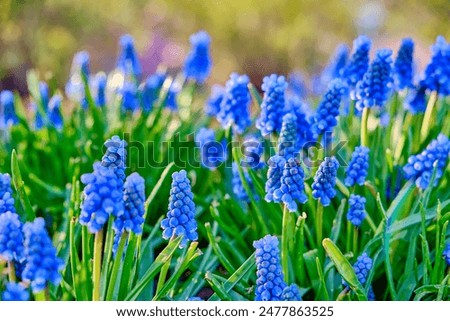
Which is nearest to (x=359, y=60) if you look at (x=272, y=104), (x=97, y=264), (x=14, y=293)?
(x=272, y=104)

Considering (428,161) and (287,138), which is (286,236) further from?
(428,161)

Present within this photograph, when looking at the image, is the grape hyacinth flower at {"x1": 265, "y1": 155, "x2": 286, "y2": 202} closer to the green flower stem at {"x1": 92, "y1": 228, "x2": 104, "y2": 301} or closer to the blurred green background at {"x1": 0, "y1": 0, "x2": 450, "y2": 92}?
the green flower stem at {"x1": 92, "y1": 228, "x2": 104, "y2": 301}

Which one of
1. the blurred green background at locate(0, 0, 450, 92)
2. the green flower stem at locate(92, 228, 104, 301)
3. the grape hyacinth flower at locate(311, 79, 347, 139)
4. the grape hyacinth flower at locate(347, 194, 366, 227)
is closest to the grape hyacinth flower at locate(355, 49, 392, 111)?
the grape hyacinth flower at locate(311, 79, 347, 139)

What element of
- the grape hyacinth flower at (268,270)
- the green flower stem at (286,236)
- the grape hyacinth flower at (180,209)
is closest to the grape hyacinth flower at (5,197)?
the grape hyacinth flower at (180,209)

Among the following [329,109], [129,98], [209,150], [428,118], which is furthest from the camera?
[129,98]

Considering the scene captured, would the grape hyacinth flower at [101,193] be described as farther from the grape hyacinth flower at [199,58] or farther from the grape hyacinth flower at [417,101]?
the grape hyacinth flower at [199,58]
